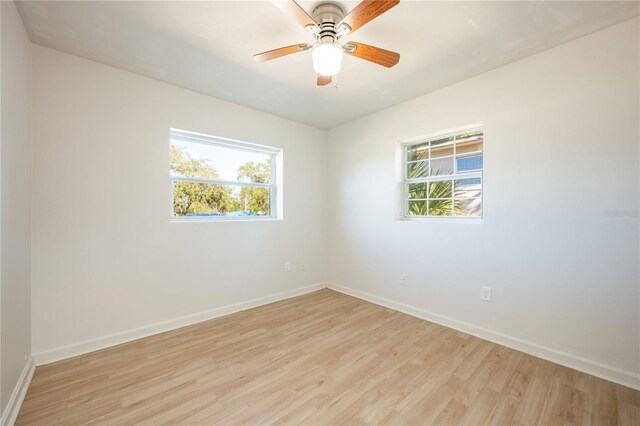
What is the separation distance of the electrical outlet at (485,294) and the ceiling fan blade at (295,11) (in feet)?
8.40

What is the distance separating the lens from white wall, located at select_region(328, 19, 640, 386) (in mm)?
1840

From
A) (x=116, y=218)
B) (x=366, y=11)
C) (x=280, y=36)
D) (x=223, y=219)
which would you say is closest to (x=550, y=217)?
Answer: (x=366, y=11)

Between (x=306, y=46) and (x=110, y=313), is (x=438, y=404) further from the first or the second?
(x=110, y=313)

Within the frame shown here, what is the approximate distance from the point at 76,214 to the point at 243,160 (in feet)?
5.54

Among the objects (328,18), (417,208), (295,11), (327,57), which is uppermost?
(328,18)

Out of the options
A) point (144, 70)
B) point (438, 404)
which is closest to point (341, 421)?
point (438, 404)

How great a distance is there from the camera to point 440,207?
2938mm

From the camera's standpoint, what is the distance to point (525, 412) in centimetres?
157

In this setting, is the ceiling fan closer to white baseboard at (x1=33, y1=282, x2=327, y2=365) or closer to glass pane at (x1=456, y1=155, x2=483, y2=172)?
glass pane at (x1=456, y1=155, x2=483, y2=172)

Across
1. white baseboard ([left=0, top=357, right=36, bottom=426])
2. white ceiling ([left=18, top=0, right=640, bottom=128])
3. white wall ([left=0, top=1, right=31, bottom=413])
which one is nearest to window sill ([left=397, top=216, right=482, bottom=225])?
white ceiling ([left=18, top=0, right=640, bottom=128])

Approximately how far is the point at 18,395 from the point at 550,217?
3.86 meters

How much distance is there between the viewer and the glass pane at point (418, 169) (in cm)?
307

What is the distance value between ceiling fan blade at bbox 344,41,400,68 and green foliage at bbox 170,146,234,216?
2.02 m

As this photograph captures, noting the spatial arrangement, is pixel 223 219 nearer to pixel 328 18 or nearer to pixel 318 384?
pixel 318 384
